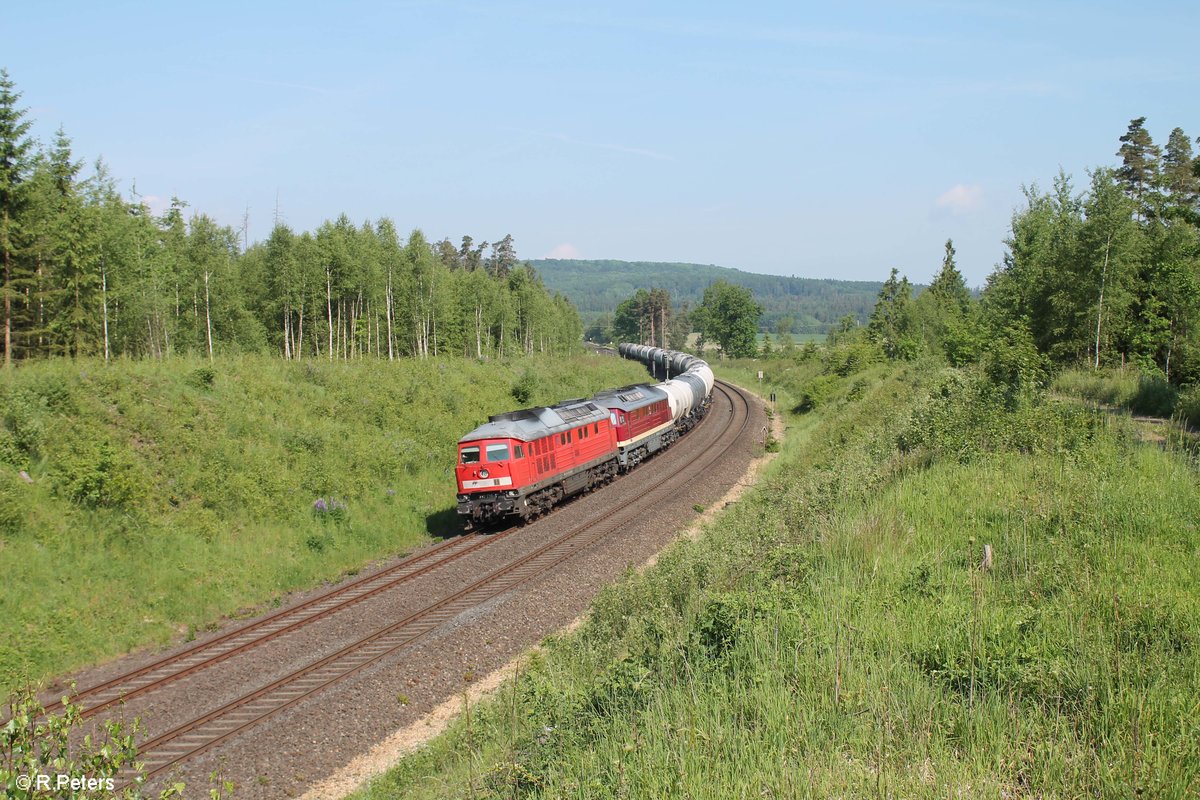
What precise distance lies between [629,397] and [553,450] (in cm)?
1034

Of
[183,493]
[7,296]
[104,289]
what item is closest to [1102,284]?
[183,493]

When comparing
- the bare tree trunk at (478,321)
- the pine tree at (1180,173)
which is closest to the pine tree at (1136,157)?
the pine tree at (1180,173)

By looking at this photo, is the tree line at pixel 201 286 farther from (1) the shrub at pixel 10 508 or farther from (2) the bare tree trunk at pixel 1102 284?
(2) the bare tree trunk at pixel 1102 284

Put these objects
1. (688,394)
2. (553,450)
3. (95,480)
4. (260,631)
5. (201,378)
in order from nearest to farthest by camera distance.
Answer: (260,631)
(95,480)
(201,378)
(553,450)
(688,394)

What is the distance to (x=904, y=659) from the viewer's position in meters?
7.20

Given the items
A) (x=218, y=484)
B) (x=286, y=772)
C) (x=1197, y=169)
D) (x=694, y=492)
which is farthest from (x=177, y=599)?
(x=1197, y=169)

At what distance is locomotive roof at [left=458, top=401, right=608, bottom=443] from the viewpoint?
24672mm

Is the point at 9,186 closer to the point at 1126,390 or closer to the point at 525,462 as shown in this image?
the point at 525,462

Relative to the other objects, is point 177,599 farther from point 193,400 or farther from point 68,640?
point 193,400

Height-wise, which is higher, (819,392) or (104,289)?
(104,289)

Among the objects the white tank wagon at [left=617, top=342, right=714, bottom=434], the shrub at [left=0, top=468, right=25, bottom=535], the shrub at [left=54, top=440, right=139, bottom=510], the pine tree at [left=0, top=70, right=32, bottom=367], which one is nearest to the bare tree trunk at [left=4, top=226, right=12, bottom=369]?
the pine tree at [left=0, top=70, right=32, bottom=367]

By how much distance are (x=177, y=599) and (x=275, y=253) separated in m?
44.5

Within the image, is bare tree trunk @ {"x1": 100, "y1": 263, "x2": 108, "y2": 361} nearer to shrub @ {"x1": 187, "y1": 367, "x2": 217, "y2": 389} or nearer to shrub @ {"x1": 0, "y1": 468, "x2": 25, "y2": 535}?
shrub @ {"x1": 187, "y1": 367, "x2": 217, "y2": 389}

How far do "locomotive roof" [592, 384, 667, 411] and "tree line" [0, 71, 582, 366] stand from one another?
2113cm
